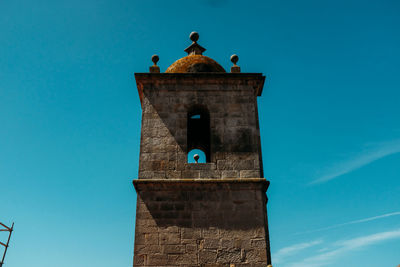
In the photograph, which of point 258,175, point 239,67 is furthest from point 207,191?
point 239,67

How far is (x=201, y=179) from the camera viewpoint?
7859 mm

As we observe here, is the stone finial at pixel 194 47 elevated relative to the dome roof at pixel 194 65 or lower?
elevated

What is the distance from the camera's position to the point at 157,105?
892 centimetres

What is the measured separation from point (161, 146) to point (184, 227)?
2.00 m

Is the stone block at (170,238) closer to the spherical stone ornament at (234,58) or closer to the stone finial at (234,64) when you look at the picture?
the stone finial at (234,64)

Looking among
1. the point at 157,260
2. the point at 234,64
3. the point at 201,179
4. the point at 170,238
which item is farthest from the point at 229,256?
the point at 234,64

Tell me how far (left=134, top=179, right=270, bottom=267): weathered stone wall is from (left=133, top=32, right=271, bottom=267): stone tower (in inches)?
0.8

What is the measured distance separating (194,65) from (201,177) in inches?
136

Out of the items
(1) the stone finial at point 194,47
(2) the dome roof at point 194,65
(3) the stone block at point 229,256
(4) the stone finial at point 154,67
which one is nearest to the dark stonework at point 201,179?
(3) the stone block at point 229,256

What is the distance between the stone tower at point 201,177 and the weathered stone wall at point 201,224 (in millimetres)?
19

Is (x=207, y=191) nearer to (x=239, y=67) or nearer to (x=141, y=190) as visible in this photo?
(x=141, y=190)

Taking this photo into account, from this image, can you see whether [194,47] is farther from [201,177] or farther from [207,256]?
[207,256]

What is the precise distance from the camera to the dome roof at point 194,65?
32.0 ft

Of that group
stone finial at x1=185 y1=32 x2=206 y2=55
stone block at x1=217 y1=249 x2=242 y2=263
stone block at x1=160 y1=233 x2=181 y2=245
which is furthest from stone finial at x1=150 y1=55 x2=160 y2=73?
stone block at x1=217 y1=249 x2=242 y2=263
